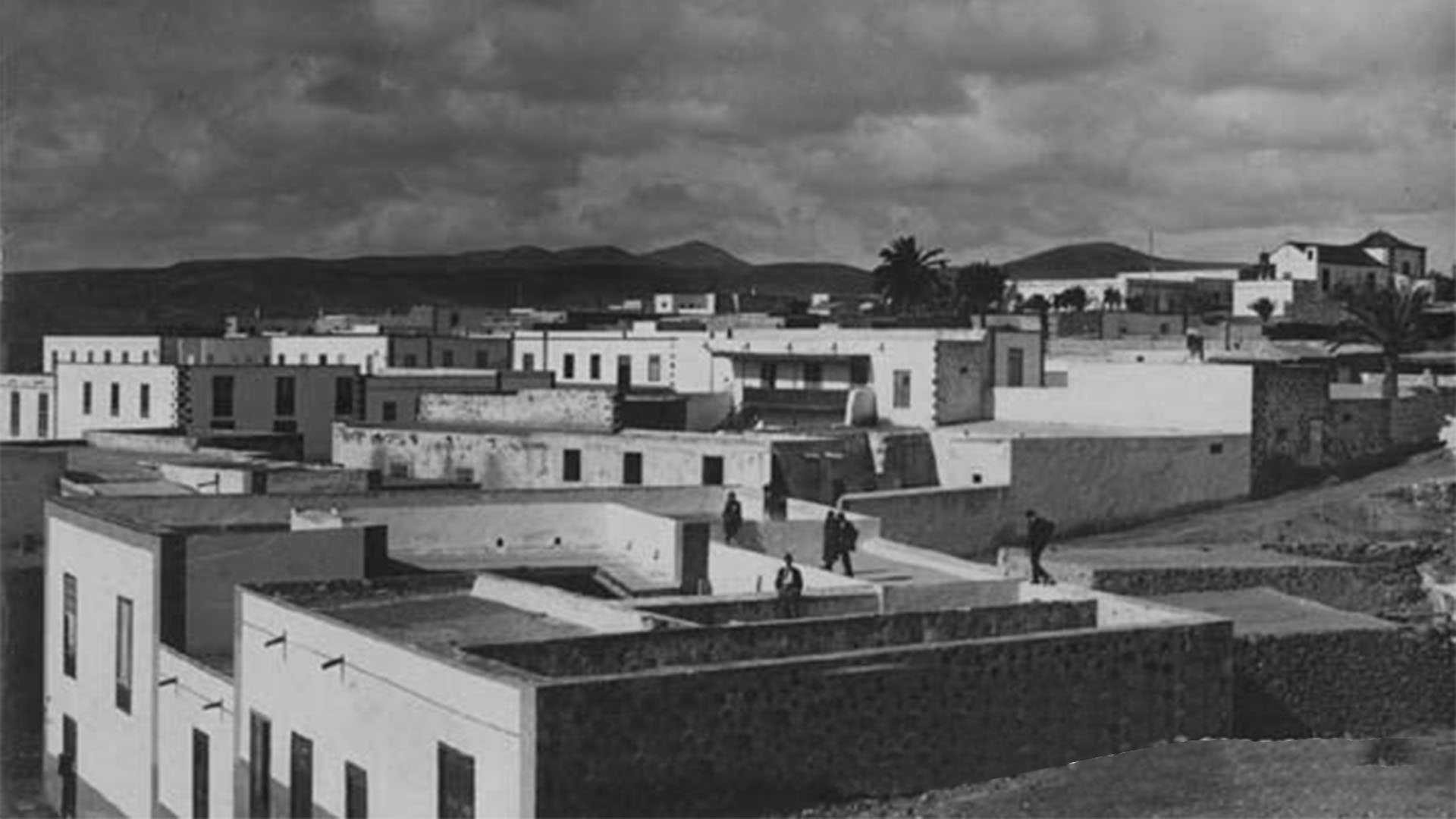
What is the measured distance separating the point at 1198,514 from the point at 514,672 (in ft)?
86.0

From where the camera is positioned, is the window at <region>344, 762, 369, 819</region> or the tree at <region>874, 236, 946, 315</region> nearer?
the window at <region>344, 762, 369, 819</region>

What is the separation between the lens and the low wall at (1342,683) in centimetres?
2383

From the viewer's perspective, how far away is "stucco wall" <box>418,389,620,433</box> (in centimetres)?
4528

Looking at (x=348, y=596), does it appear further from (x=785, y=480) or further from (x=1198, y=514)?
(x=1198, y=514)

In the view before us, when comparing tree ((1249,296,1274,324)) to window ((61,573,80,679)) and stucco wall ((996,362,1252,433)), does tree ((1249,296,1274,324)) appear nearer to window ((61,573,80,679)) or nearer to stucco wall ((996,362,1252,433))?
stucco wall ((996,362,1252,433))

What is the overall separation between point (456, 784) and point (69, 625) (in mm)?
12757

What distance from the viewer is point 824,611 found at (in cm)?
2162

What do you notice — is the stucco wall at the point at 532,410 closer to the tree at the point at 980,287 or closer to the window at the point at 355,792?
the window at the point at 355,792

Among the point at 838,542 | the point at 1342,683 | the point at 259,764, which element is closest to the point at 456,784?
the point at 259,764

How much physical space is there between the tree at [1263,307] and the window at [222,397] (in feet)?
152

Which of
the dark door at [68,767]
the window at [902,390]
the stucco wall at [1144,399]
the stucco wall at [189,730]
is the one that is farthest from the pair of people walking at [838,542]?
the window at [902,390]

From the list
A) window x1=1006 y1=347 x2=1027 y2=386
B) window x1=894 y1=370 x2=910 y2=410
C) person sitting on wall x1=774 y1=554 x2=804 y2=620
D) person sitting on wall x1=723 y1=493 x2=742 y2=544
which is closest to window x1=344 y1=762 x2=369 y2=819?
person sitting on wall x1=774 y1=554 x2=804 y2=620

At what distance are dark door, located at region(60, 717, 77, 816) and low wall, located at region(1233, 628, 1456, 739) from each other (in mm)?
15346

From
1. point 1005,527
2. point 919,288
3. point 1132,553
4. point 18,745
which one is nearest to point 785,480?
point 1005,527
